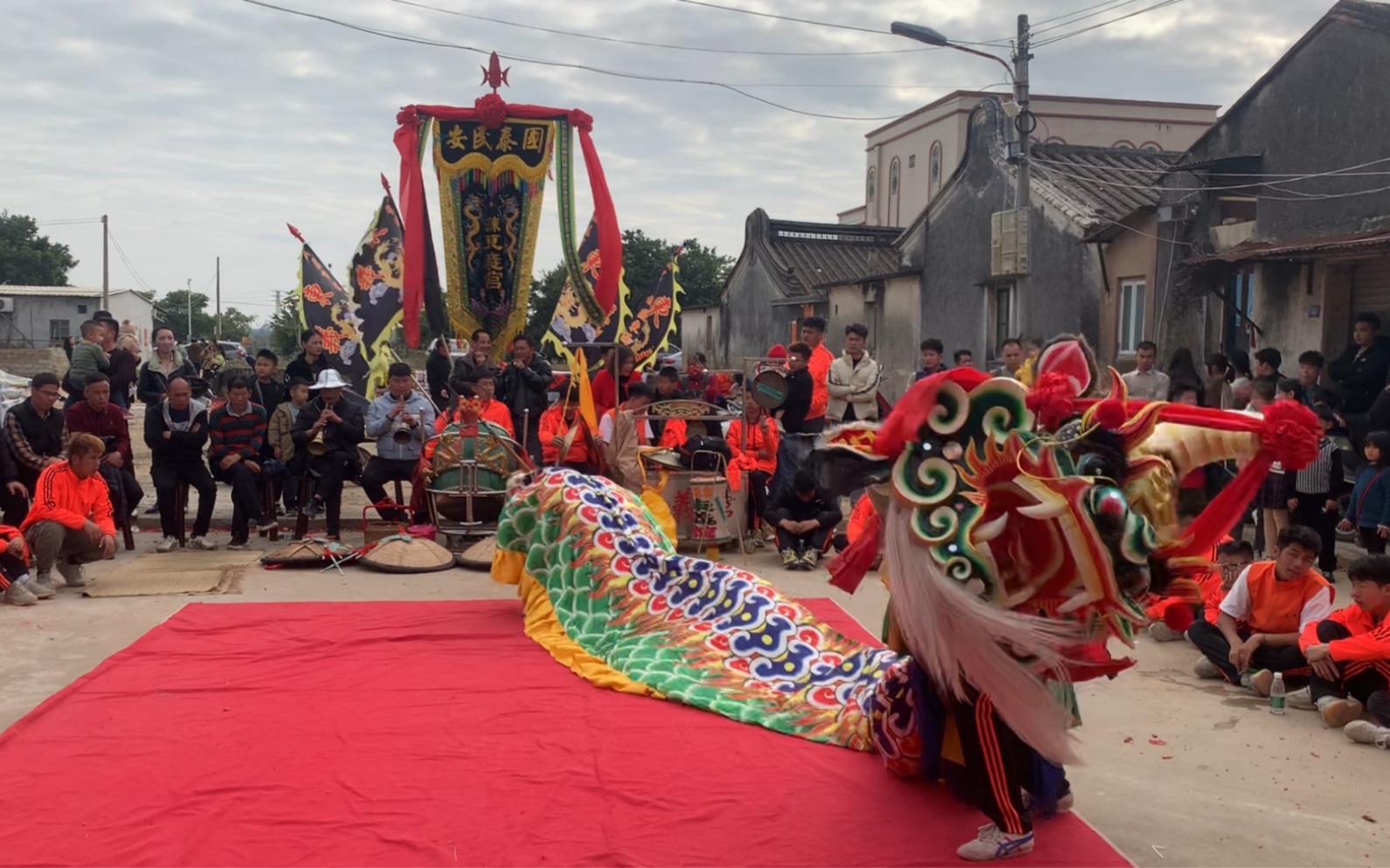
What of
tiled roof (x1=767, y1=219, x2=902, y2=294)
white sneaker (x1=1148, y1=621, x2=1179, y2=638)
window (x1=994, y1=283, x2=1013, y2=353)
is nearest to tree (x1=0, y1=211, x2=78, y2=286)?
tiled roof (x1=767, y1=219, x2=902, y2=294)

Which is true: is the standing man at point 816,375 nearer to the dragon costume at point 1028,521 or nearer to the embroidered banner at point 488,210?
the embroidered banner at point 488,210

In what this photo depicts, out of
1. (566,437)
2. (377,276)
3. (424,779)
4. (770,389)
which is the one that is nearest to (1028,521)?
(424,779)

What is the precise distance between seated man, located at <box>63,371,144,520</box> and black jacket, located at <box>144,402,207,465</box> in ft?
0.49

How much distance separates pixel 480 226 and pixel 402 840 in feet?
19.1

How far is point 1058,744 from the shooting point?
9.29ft

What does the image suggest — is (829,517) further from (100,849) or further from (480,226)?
(100,849)

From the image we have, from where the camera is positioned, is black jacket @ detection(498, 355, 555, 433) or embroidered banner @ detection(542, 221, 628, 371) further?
embroidered banner @ detection(542, 221, 628, 371)

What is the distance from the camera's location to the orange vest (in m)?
4.46

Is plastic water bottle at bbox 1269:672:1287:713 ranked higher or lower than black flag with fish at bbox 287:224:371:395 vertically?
lower

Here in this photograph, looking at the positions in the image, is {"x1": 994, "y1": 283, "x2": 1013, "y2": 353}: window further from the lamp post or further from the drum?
the drum

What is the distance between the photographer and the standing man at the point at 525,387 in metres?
8.34

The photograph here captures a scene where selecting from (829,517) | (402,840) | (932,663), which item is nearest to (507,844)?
(402,840)

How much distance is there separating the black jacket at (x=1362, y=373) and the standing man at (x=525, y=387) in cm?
538

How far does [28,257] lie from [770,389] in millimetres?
39132
